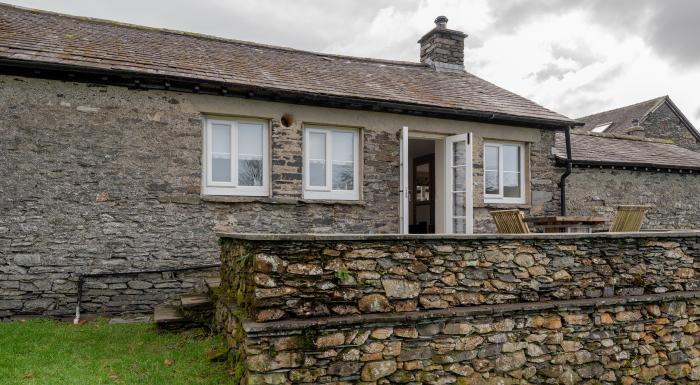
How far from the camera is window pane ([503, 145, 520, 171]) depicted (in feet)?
36.7

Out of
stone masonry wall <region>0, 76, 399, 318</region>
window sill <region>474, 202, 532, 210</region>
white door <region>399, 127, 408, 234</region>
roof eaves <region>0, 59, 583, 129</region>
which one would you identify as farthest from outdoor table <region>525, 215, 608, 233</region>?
stone masonry wall <region>0, 76, 399, 318</region>

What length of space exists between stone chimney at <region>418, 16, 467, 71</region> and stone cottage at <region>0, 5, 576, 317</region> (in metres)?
2.04

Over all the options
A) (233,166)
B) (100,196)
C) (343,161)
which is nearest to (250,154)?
(233,166)

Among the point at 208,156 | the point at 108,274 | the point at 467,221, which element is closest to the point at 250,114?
the point at 208,156

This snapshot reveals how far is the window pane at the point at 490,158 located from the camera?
36.0ft

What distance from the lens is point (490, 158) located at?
11.0 metres

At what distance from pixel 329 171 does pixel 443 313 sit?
4673 millimetres

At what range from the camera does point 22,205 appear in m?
7.62

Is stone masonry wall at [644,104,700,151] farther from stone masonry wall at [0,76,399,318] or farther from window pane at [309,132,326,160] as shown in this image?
stone masonry wall at [0,76,399,318]

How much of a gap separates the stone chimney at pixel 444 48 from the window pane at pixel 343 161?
15.6 feet

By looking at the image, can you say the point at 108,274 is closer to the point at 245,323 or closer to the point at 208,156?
the point at 208,156

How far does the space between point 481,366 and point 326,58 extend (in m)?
8.74

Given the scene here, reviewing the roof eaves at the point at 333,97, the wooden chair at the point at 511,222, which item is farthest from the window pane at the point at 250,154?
the wooden chair at the point at 511,222

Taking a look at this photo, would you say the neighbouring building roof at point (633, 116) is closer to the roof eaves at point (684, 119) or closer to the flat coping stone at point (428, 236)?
the roof eaves at point (684, 119)
